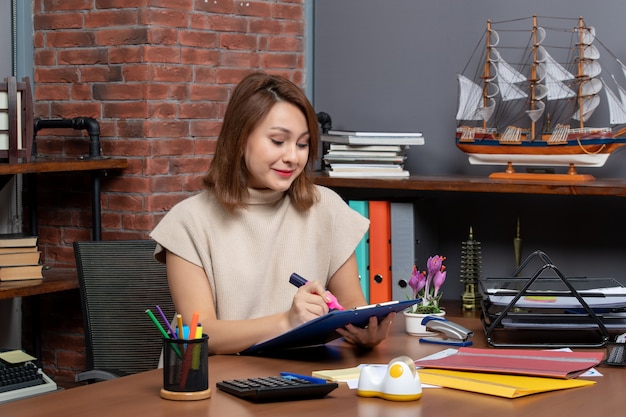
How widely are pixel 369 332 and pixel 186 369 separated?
510mm

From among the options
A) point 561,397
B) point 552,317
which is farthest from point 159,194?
point 561,397

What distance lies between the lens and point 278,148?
220cm

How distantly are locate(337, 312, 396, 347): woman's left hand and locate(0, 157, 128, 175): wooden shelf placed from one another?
1315mm

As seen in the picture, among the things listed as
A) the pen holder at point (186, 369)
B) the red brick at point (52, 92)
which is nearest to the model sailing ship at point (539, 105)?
the red brick at point (52, 92)

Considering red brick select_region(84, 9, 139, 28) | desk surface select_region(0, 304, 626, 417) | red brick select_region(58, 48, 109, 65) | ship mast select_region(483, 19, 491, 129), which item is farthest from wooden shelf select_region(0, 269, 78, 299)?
ship mast select_region(483, 19, 491, 129)

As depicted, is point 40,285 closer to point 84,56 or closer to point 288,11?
point 84,56

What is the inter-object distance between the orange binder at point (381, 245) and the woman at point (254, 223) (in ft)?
2.45

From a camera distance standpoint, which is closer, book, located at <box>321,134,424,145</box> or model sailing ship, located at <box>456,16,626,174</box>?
model sailing ship, located at <box>456,16,626,174</box>

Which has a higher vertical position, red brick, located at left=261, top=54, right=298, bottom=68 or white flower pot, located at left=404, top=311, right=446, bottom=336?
red brick, located at left=261, top=54, right=298, bottom=68

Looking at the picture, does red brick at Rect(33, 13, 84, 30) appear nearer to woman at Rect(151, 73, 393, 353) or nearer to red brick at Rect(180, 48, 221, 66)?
red brick at Rect(180, 48, 221, 66)

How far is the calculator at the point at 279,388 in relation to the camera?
156 cm

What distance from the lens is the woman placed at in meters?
2.19

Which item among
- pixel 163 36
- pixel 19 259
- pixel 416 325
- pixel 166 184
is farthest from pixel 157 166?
pixel 416 325

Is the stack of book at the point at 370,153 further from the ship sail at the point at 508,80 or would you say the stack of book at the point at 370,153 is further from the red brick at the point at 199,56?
the red brick at the point at 199,56
